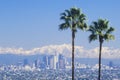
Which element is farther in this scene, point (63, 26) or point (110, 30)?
point (110, 30)

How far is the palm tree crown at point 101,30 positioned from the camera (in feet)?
228

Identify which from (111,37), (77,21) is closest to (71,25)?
(77,21)

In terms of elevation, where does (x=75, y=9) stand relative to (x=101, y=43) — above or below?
above

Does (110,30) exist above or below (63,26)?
below

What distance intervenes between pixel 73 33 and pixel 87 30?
6.66ft

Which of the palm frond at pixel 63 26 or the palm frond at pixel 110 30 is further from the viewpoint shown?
the palm frond at pixel 110 30

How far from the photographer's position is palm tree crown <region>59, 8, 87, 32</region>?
6912 centimetres

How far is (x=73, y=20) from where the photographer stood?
228 ft

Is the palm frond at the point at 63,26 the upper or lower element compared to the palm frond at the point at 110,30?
upper

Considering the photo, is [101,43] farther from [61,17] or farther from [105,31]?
[61,17]

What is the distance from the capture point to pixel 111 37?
6975cm

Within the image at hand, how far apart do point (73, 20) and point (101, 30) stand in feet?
12.9

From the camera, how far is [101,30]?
230 ft

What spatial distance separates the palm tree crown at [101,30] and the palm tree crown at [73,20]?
53.9 inches
